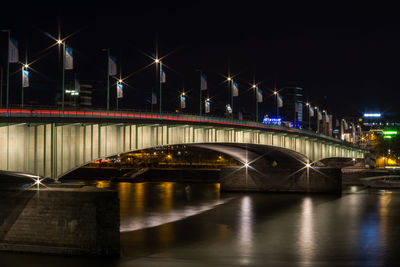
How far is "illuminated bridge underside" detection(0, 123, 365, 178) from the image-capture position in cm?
4103

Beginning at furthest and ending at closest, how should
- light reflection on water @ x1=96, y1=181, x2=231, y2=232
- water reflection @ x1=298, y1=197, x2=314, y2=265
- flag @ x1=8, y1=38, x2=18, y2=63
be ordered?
light reflection on water @ x1=96, y1=181, x2=231, y2=232 → flag @ x1=8, y1=38, x2=18, y2=63 → water reflection @ x1=298, y1=197, x2=314, y2=265

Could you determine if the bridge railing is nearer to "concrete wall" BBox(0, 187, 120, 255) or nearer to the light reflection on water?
the light reflection on water

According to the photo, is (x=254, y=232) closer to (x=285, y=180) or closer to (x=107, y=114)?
(x=107, y=114)

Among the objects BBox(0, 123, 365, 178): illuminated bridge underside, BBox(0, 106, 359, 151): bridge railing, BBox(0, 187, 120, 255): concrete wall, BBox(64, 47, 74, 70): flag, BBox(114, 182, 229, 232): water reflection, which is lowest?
BBox(114, 182, 229, 232): water reflection

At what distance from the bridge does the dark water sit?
21.1 ft

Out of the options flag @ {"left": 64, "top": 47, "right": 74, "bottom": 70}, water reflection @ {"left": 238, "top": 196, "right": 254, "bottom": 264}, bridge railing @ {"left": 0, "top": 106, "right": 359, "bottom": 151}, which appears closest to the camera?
water reflection @ {"left": 238, "top": 196, "right": 254, "bottom": 264}

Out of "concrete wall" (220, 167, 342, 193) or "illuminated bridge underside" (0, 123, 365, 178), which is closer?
"illuminated bridge underside" (0, 123, 365, 178)

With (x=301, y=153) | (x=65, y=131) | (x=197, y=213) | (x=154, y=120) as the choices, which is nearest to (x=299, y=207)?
(x=197, y=213)

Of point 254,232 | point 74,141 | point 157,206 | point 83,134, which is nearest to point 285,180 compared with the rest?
point 157,206

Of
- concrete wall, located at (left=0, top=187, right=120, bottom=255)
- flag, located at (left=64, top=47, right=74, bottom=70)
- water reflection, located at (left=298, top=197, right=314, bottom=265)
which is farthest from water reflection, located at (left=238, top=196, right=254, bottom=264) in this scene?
flag, located at (left=64, top=47, right=74, bottom=70)

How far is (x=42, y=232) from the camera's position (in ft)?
99.5

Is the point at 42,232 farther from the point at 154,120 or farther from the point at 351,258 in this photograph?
the point at 154,120

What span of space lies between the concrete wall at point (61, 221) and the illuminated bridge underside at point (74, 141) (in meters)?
10.2

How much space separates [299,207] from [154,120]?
16.5 meters
